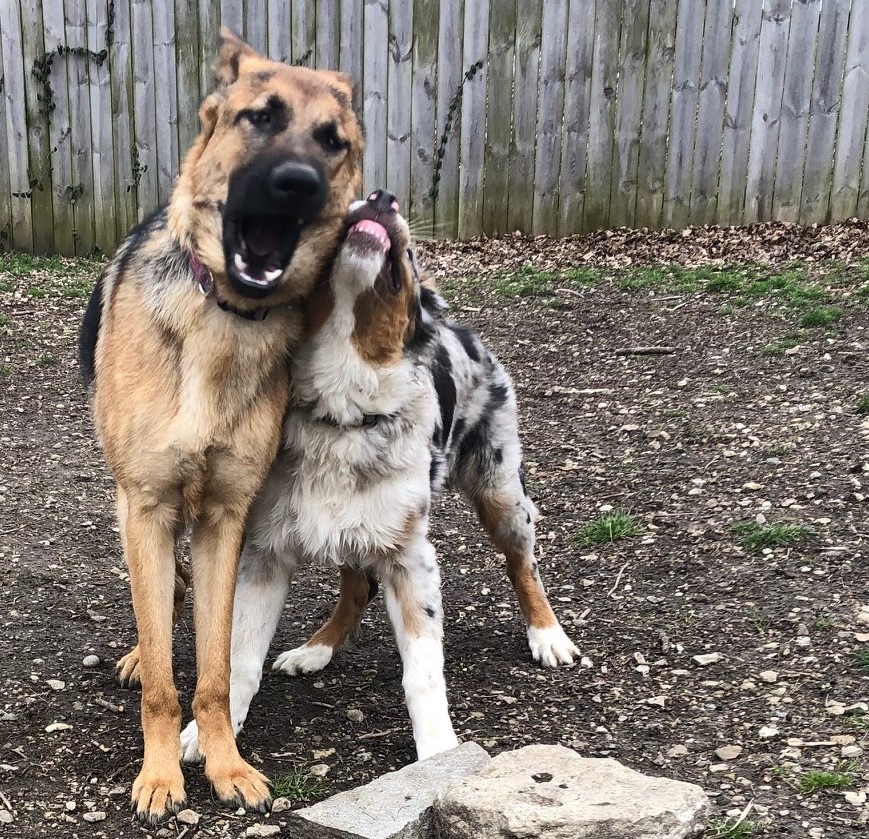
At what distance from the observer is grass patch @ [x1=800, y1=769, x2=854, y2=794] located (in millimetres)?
2928

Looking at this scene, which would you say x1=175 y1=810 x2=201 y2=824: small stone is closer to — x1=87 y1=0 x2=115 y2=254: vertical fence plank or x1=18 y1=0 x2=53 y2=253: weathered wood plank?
x1=87 y1=0 x2=115 y2=254: vertical fence plank

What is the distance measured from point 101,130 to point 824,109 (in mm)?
5988

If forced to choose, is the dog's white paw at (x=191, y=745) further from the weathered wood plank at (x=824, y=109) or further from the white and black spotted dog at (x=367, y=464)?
the weathered wood plank at (x=824, y=109)

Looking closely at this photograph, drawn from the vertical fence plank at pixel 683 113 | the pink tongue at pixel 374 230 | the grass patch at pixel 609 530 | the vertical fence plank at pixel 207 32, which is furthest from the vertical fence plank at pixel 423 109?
the pink tongue at pixel 374 230

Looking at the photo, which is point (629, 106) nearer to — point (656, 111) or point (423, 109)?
point (656, 111)

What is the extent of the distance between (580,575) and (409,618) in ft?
5.05

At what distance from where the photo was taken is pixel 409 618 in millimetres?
3381

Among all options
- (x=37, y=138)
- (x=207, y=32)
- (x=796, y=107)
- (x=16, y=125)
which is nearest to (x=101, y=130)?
(x=37, y=138)

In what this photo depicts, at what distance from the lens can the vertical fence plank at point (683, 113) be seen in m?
8.49

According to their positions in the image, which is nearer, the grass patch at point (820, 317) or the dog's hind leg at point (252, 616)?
the dog's hind leg at point (252, 616)

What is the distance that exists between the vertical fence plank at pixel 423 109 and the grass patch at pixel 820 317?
305cm

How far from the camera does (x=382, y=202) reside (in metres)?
3.18

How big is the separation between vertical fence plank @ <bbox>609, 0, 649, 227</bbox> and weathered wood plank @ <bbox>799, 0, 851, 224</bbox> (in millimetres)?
1367

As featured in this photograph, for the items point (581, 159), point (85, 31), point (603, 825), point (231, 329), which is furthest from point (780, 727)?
point (85, 31)
